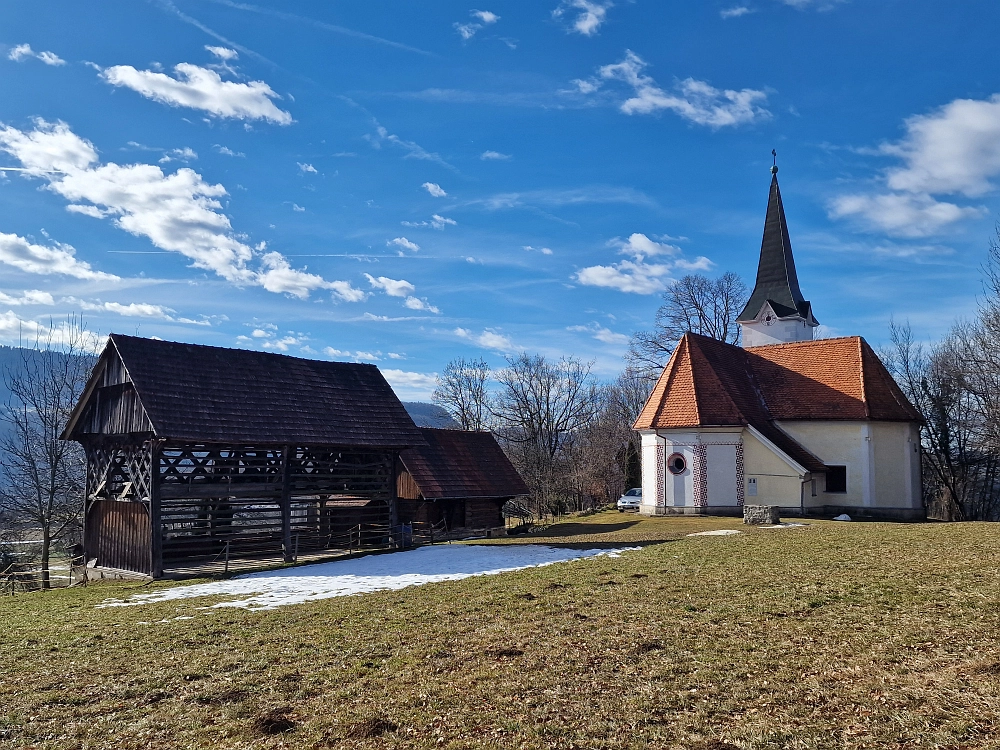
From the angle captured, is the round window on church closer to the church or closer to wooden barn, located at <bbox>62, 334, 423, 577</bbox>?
the church

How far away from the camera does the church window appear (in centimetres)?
3444

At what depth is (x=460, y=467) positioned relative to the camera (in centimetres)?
3169

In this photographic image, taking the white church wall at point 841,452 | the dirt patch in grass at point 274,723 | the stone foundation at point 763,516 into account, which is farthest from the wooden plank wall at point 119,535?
the white church wall at point 841,452

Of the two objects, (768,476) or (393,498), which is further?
(768,476)

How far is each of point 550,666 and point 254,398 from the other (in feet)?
52.5

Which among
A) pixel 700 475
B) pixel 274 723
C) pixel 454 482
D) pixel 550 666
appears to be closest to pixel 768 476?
pixel 700 475

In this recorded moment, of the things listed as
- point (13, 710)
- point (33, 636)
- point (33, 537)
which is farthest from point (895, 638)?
point (33, 537)

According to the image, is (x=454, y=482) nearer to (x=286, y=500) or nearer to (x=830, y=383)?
(x=286, y=500)

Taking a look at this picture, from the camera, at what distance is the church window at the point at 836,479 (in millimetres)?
34438

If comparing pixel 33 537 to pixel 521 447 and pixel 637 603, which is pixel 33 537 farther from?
pixel 637 603

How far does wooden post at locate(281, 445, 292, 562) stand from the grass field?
23.0ft

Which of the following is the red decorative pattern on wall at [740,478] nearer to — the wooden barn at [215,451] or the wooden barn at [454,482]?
the wooden barn at [454,482]

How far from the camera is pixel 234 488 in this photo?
20.0 metres

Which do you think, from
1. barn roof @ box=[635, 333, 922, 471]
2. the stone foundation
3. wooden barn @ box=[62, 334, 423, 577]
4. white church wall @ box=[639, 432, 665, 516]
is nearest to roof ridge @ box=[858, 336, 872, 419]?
barn roof @ box=[635, 333, 922, 471]
